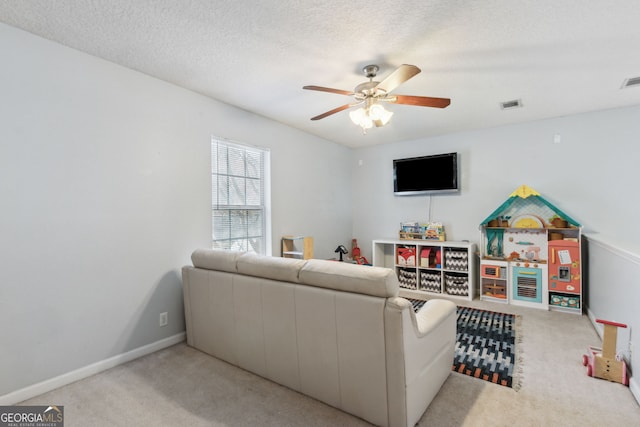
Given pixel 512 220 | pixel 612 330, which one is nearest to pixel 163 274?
pixel 612 330

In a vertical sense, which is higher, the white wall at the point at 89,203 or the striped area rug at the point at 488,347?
the white wall at the point at 89,203

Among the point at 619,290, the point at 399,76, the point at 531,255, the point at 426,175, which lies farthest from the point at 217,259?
the point at 531,255

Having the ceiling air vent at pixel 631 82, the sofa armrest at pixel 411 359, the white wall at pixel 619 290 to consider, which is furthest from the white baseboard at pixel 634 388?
the ceiling air vent at pixel 631 82

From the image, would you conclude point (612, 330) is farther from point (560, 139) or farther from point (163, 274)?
point (163, 274)

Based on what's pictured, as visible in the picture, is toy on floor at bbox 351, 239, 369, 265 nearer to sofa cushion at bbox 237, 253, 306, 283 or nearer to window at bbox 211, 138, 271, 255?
window at bbox 211, 138, 271, 255

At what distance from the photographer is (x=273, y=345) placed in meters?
2.10

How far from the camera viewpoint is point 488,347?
8.84ft

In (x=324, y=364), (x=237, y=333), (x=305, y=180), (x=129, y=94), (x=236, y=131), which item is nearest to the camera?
(x=324, y=364)

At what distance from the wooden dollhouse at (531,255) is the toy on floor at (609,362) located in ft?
5.33

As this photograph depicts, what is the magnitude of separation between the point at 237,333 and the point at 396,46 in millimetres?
2534

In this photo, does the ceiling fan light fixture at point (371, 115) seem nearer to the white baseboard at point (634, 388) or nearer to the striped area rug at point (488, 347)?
the striped area rug at point (488, 347)

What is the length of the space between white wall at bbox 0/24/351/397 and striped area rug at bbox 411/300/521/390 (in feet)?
8.82

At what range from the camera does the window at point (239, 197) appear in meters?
3.37

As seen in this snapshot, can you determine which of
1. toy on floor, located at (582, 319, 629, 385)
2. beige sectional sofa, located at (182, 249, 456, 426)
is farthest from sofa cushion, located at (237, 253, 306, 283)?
toy on floor, located at (582, 319, 629, 385)
